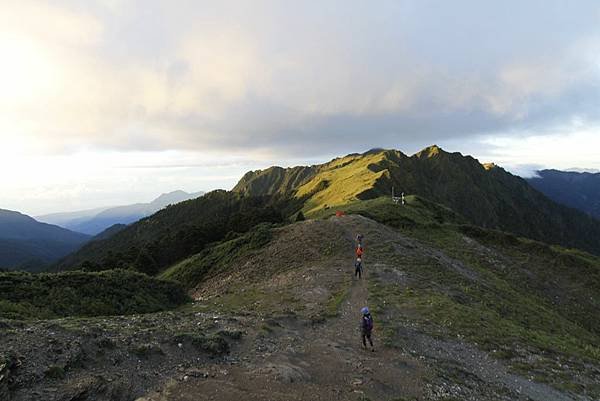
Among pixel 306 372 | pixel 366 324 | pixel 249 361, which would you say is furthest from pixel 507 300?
pixel 249 361

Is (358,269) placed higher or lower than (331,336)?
higher

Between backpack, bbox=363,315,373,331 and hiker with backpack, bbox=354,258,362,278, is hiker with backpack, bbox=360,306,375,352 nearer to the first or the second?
backpack, bbox=363,315,373,331

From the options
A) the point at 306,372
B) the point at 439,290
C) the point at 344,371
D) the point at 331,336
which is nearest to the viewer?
the point at 306,372

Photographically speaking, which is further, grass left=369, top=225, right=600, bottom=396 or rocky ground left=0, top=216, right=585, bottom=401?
grass left=369, top=225, right=600, bottom=396

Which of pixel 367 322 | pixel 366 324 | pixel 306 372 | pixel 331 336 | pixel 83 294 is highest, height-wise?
pixel 83 294

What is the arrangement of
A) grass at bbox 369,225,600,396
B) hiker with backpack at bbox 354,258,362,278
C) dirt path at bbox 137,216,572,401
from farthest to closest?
hiker with backpack at bbox 354,258,362,278
grass at bbox 369,225,600,396
dirt path at bbox 137,216,572,401

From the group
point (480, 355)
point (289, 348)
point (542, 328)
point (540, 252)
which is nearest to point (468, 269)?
point (542, 328)

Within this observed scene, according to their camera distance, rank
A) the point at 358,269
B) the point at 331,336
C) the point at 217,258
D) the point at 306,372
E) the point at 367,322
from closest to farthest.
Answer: the point at 306,372 → the point at 367,322 → the point at 331,336 → the point at 358,269 → the point at 217,258

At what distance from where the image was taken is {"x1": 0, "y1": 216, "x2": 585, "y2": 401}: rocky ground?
1352cm

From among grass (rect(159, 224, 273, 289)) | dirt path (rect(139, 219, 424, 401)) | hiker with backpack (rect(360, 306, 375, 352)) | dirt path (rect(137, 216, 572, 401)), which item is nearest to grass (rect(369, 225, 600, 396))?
dirt path (rect(137, 216, 572, 401))

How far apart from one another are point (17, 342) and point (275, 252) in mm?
30485

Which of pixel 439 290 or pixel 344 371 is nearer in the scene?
pixel 344 371

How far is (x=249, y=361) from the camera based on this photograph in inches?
675

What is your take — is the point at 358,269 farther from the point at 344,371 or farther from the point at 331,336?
the point at 344,371
